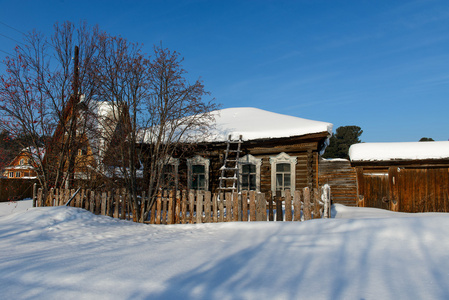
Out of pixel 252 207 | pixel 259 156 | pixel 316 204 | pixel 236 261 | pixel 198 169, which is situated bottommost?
pixel 236 261

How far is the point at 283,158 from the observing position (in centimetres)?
1324

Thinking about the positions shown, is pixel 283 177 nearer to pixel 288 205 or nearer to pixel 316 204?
pixel 316 204

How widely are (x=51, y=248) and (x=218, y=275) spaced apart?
3570 millimetres

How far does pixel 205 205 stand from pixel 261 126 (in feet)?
21.2

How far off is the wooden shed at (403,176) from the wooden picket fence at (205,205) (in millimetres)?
5261

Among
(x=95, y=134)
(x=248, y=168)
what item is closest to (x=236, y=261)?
(x=95, y=134)

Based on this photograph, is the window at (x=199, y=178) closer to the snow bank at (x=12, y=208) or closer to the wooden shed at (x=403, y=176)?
the wooden shed at (x=403, y=176)

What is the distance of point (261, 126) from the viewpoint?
45.6 feet

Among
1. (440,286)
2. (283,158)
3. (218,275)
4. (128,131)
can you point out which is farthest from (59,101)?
(440,286)

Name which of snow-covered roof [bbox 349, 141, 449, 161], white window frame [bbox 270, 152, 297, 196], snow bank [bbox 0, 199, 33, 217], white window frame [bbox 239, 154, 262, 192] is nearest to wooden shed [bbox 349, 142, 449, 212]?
Answer: snow-covered roof [bbox 349, 141, 449, 161]

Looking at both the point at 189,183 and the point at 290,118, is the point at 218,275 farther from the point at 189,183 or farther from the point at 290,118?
the point at 290,118

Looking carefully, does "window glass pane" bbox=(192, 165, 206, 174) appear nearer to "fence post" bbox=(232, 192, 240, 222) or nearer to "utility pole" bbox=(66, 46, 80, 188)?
"utility pole" bbox=(66, 46, 80, 188)

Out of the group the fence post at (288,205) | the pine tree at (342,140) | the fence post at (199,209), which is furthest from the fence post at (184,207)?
the pine tree at (342,140)

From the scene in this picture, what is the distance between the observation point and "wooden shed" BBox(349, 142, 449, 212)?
12.3 m
